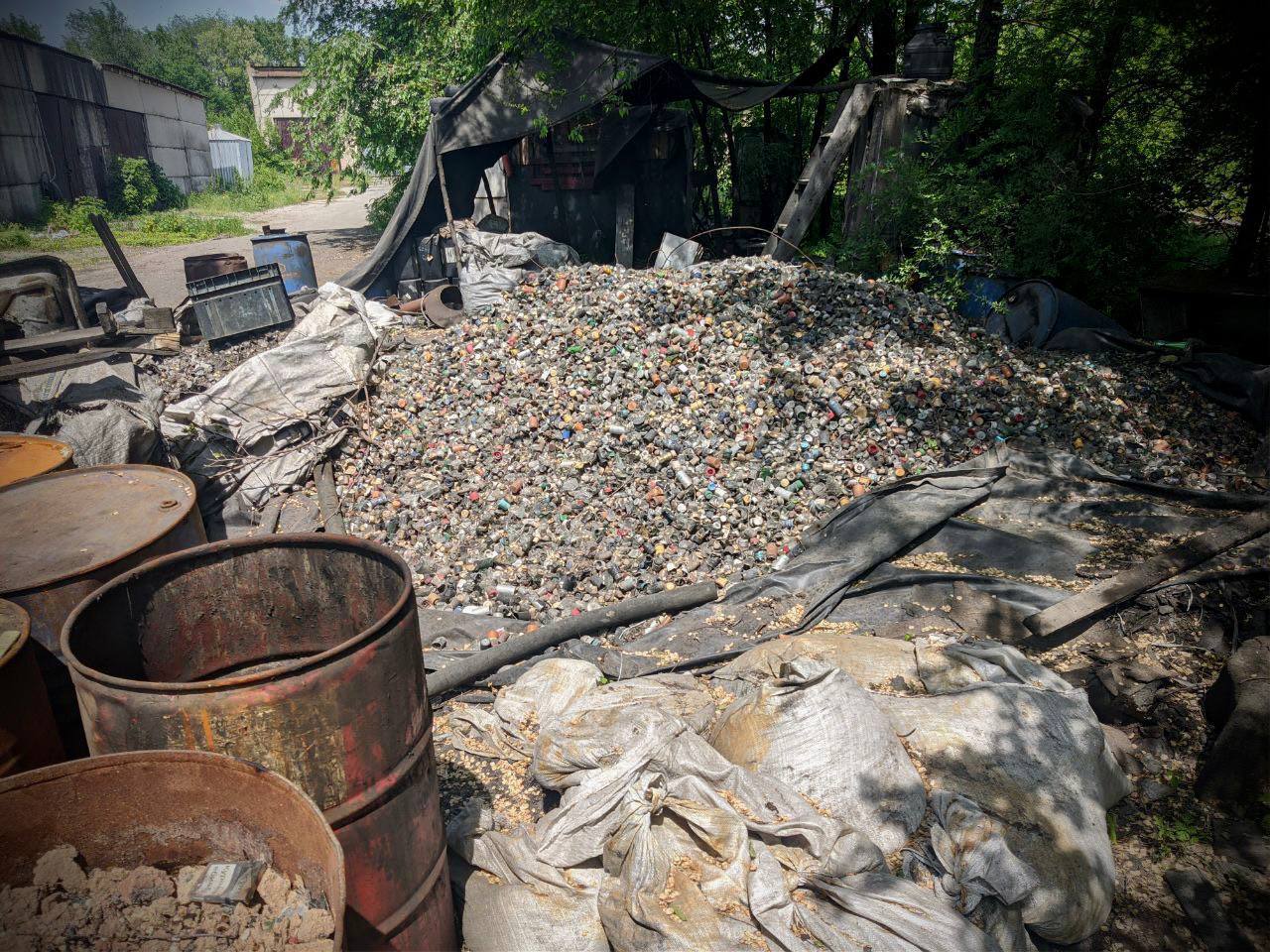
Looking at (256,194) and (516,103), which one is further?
(256,194)

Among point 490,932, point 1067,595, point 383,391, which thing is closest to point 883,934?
point 490,932

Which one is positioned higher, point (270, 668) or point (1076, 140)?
point (1076, 140)

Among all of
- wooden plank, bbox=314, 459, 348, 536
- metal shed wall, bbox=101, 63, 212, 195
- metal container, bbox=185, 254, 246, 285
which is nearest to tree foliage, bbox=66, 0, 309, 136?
metal shed wall, bbox=101, 63, 212, 195

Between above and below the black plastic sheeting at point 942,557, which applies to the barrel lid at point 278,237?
above

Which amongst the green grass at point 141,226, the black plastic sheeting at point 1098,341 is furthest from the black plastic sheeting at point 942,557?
the green grass at point 141,226

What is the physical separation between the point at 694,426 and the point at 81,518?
150 inches

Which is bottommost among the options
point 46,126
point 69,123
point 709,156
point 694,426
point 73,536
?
point 694,426

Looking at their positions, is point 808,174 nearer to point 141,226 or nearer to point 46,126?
point 141,226

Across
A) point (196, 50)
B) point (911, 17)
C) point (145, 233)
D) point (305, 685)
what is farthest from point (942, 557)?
point (196, 50)

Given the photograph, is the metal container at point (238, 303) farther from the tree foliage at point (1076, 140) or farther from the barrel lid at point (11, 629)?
the barrel lid at point (11, 629)

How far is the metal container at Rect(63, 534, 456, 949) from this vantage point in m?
1.75

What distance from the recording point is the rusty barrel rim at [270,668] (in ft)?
5.68

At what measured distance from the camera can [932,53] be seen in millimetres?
8734

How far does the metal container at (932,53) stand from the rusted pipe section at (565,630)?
7549 mm
